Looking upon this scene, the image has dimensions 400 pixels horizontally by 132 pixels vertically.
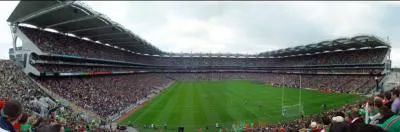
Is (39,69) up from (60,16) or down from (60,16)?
down

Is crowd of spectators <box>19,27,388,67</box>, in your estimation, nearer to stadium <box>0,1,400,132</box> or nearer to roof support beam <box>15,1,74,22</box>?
stadium <box>0,1,400,132</box>

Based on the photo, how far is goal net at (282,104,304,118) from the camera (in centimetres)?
4053

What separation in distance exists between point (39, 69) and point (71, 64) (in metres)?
9.42

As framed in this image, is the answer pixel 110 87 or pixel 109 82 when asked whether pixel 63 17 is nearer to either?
pixel 110 87

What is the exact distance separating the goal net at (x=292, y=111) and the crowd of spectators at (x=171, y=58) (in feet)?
84.7

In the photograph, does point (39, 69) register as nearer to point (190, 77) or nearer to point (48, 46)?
point (48, 46)

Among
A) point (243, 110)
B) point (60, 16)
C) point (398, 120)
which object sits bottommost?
point (243, 110)

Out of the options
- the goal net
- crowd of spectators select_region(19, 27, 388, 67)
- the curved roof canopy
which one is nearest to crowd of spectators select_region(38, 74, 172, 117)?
crowd of spectators select_region(19, 27, 388, 67)

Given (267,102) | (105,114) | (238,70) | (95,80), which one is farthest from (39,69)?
(238,70)

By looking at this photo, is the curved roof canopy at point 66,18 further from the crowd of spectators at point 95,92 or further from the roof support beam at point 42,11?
the crowd of spectators at point 95,92

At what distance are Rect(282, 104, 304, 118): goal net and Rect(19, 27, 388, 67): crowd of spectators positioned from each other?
84.7ft

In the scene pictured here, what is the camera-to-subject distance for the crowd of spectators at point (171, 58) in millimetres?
43281

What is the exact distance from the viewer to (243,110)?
45.5 metres

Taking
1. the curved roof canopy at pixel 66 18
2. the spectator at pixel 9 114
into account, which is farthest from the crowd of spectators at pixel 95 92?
the spectator at pixel 9 114
